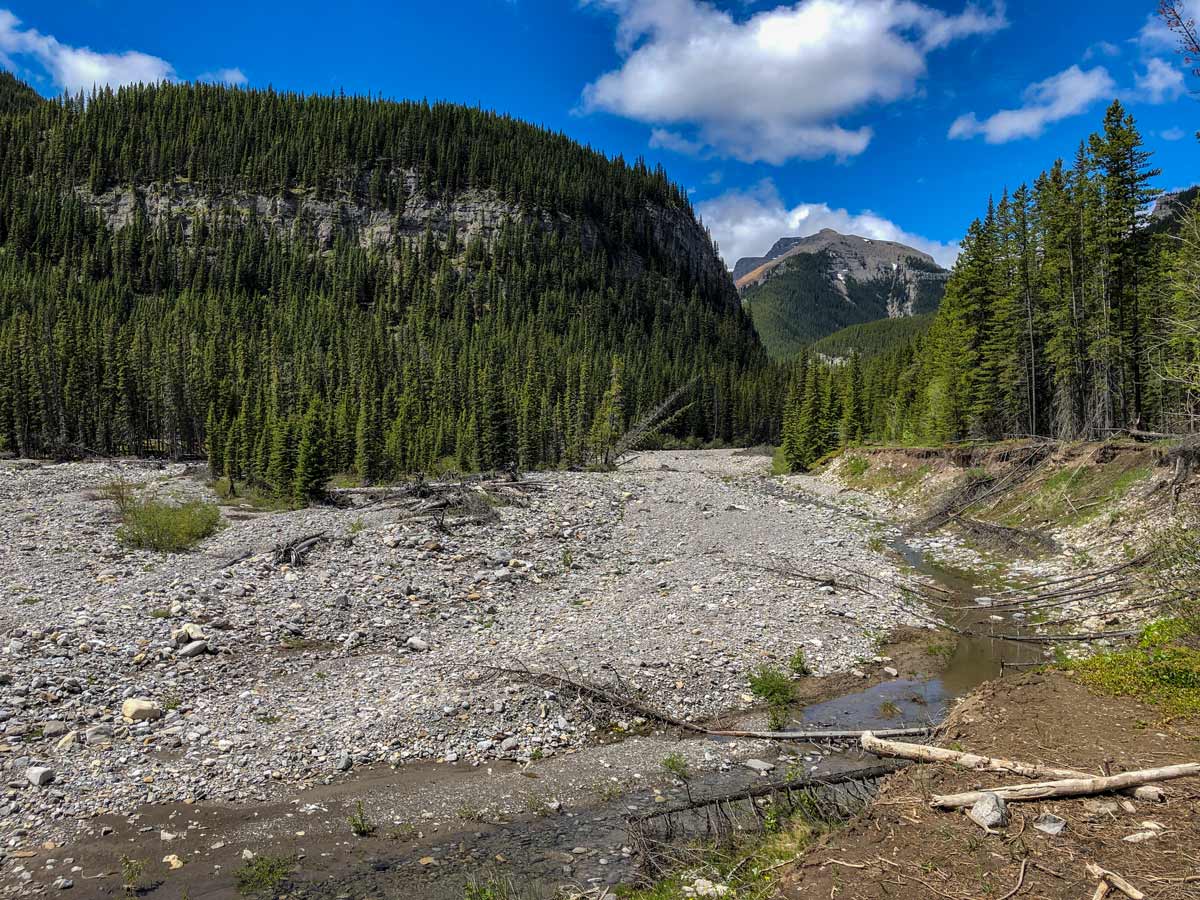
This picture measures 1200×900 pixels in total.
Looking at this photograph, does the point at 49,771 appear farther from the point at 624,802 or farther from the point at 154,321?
the point at 154,321

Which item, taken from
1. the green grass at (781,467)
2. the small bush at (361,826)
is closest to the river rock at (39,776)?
the small bush at (361,826)

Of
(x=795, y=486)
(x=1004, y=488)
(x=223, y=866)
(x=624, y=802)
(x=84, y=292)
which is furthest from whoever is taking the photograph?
(x=84, y=292)

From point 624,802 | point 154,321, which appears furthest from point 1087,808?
point 154,321

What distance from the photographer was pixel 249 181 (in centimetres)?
17012

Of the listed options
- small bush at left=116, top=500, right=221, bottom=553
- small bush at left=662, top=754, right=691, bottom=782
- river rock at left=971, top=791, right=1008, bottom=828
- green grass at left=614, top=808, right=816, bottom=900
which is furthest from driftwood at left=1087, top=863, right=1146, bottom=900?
small bush at left=116, top=500, right=221, bottom=553

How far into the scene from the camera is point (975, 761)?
704cm

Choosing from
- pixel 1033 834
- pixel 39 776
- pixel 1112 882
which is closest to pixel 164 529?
pixel 39 776

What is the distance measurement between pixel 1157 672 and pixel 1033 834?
4542mm

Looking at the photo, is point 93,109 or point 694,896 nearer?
point 694,896

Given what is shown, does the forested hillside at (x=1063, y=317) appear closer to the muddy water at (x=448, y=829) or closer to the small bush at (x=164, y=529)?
the muddy water at (x=448, y=829)

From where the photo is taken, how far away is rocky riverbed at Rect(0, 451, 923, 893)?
1030 centimetres

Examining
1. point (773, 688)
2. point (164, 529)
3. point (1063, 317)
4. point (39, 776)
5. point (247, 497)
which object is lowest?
point (773, 688)

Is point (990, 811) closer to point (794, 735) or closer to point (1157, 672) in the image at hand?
point (1157, 672)

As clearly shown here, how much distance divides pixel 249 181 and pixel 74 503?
165 metres
